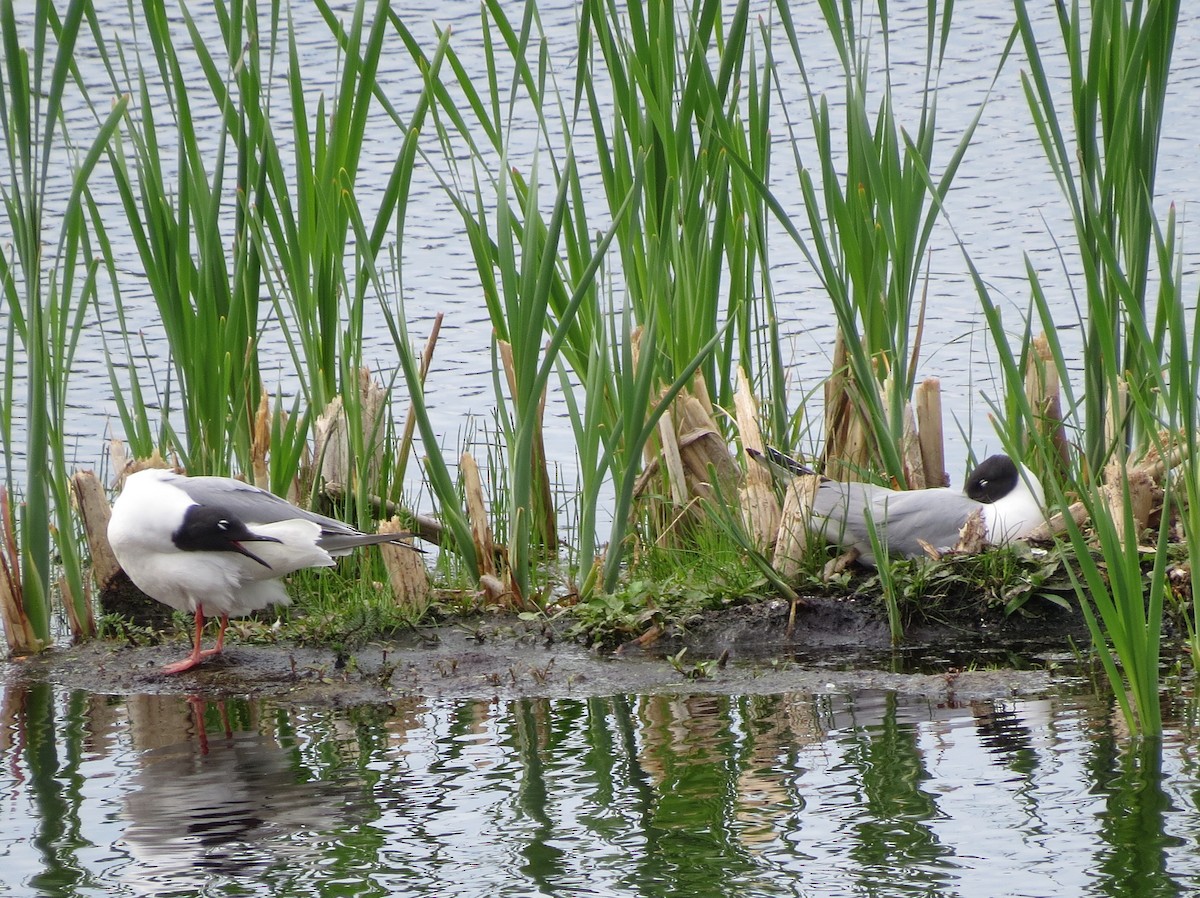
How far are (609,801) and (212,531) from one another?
190 centimetres

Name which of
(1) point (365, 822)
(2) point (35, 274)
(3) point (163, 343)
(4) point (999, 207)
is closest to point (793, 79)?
(4) point (999, 207)

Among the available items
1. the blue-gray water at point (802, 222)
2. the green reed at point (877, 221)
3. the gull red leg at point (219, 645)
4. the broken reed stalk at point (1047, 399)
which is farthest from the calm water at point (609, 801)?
the blue-gray water at point (802, 222)

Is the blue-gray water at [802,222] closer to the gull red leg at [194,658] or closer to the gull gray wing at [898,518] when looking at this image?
the gull gray wing at [898,518]

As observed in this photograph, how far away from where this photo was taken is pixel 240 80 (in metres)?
4.98

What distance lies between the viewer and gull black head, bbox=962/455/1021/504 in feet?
17.5

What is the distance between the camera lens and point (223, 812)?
3434mm

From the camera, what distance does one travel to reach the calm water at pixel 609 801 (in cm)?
296

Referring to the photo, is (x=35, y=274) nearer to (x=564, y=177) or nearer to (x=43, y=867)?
(x=564, y=177)

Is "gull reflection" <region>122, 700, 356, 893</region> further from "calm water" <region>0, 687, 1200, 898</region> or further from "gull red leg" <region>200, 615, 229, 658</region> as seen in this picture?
"gull red leg" <region>200, 615, 229, 658</region>

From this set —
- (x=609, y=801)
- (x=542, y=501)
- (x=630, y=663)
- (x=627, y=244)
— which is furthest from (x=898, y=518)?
(x=609, y=801)

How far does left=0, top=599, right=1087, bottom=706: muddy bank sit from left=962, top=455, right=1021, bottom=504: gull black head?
690 millimetres

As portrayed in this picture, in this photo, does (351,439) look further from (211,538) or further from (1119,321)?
(1119,321)

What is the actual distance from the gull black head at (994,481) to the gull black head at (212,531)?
93.1 inches

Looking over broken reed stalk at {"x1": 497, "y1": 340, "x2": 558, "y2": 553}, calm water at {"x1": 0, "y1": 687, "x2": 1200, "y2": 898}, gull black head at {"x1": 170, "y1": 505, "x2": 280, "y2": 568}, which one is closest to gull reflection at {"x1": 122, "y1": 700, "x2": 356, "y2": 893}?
calm water at {"x1": 0, "y1": 687, "x2": 1200, "y2": 898}
